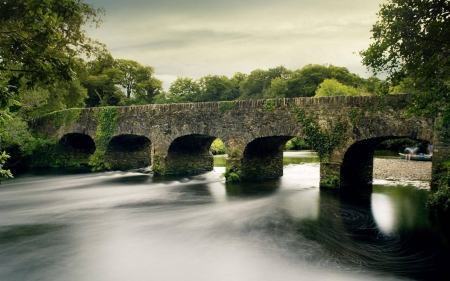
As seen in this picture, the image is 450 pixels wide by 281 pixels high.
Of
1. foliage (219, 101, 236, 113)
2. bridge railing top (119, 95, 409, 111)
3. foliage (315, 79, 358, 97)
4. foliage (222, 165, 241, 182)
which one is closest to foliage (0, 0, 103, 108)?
bridge railing top (119, 95, 409, 111)

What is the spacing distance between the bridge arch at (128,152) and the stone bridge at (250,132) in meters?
0.06

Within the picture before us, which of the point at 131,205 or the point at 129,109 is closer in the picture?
the point at 131,205

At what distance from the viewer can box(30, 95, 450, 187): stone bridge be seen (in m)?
12.1

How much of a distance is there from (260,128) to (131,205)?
19.5 feet

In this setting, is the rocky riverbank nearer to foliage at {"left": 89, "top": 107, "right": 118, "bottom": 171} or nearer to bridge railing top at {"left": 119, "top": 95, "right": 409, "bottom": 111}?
bridge railing top at {"left": 119, "top": 95, "right": 409, "bottom": 111}

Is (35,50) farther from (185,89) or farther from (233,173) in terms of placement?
(185,89)

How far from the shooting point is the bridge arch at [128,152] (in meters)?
21.8

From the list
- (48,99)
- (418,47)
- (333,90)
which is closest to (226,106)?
(418,47)

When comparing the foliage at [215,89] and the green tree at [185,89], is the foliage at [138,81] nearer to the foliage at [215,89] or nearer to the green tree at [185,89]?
the green tree at [185,89]

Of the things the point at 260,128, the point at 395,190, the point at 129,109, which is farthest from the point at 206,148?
the point at 395,190

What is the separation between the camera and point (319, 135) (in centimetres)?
1341

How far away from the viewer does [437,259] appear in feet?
24.5

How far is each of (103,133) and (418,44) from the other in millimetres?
17135

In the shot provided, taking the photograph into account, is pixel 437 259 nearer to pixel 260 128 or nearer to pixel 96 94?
pixel 260 128
